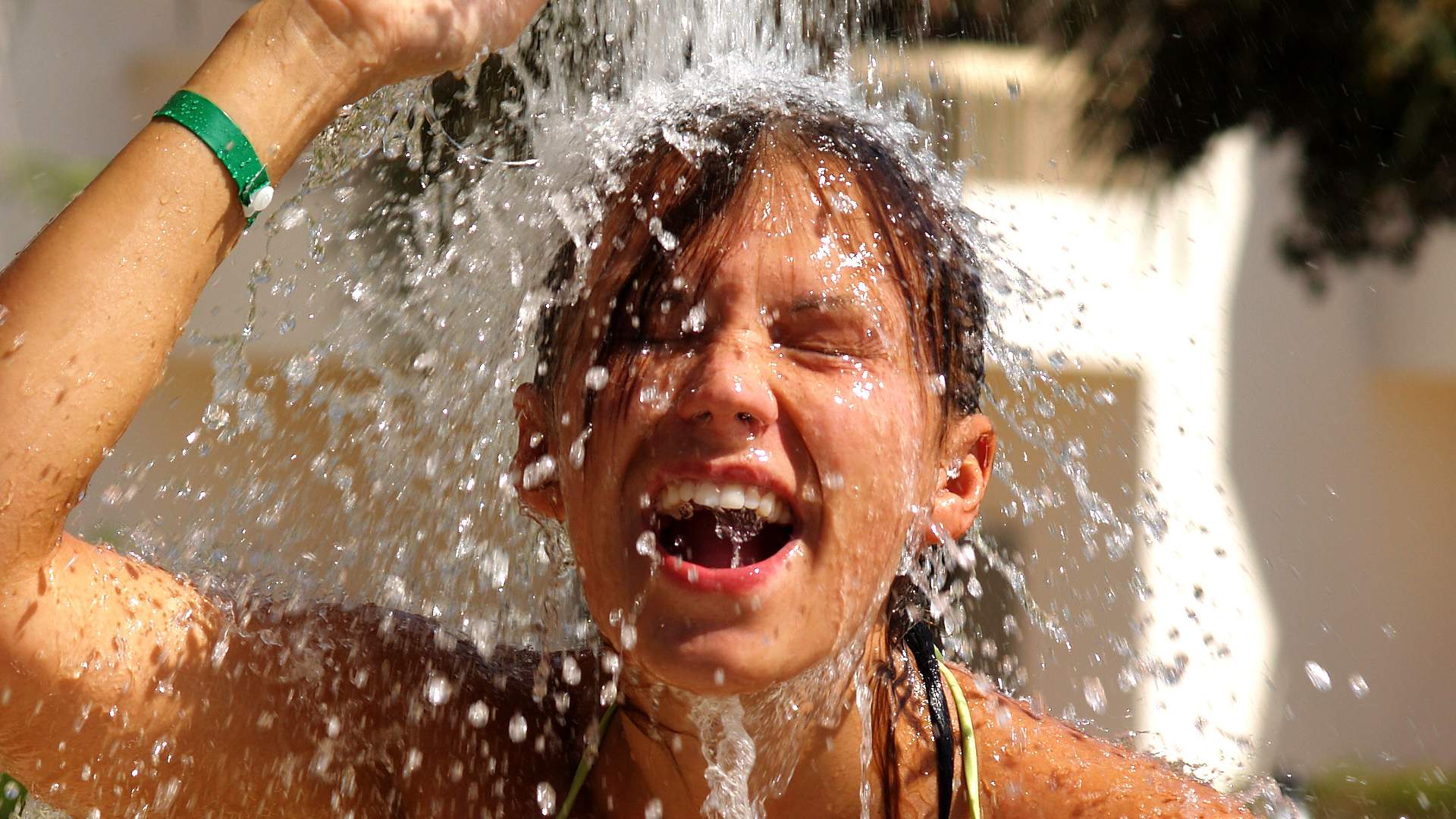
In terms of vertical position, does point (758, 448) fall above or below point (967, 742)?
above

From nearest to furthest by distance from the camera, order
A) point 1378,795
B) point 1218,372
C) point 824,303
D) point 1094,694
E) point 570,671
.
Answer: point 824,303, point 570,671, point 1378,795, point 1094,694, point 1218,372

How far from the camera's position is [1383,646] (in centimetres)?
630

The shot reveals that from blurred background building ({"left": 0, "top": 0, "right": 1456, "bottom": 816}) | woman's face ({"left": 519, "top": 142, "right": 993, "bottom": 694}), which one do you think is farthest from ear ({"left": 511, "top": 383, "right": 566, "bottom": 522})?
blurred background building ({"left": 0, "top": 0, "right": 1456, "bottom": 816})

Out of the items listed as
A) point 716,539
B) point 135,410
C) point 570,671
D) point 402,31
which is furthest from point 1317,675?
point 135,410

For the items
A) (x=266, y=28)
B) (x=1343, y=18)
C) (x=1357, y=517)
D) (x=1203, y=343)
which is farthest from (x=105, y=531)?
(x=1357, y=517)

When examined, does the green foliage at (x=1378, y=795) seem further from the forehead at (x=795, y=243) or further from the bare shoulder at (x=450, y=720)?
the forehead at (x=795, y=243)

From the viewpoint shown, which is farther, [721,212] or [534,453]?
[534,453]

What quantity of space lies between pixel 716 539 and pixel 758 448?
0.75 ft

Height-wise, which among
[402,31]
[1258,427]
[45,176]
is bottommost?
[1258,427]

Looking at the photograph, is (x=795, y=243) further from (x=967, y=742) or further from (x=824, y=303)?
(x=967, y=742)

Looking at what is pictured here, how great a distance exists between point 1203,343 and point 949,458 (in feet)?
14.1

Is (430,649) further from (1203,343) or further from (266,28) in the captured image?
(1203,343)

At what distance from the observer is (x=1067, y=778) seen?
2.18 meters

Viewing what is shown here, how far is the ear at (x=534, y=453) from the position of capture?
2119mm
